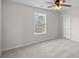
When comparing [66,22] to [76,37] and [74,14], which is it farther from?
[76,37]

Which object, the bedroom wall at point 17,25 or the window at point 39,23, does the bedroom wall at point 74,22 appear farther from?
the bedroom wall at point 17,25

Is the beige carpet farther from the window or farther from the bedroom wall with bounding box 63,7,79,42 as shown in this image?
the bedroom wall with bounding box 63,7,79,42

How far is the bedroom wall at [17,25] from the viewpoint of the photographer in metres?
3.61

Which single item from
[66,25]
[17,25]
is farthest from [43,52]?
[66,25]

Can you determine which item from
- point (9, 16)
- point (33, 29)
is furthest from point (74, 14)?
point (9, 16)

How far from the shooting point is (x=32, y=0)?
3.63m

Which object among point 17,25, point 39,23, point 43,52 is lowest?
point 43,52

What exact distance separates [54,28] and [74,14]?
6.03 feet

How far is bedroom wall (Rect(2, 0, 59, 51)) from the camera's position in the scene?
3.61m

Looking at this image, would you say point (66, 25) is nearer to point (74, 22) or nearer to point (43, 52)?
point (74, 22)

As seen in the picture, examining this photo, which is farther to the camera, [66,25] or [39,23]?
[66,25]

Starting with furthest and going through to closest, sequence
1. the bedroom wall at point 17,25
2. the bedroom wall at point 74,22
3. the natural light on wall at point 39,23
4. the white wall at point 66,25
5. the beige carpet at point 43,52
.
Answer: the white wall at point 66,25, the bedroom wall at point 74,22, the natural light on wall at point 39,23, the bedroom wall at point 17,25, the beige carpet at point 43,52

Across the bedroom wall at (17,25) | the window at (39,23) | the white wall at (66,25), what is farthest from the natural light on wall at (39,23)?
the white wall at (66,25)

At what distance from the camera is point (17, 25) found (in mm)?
4043
